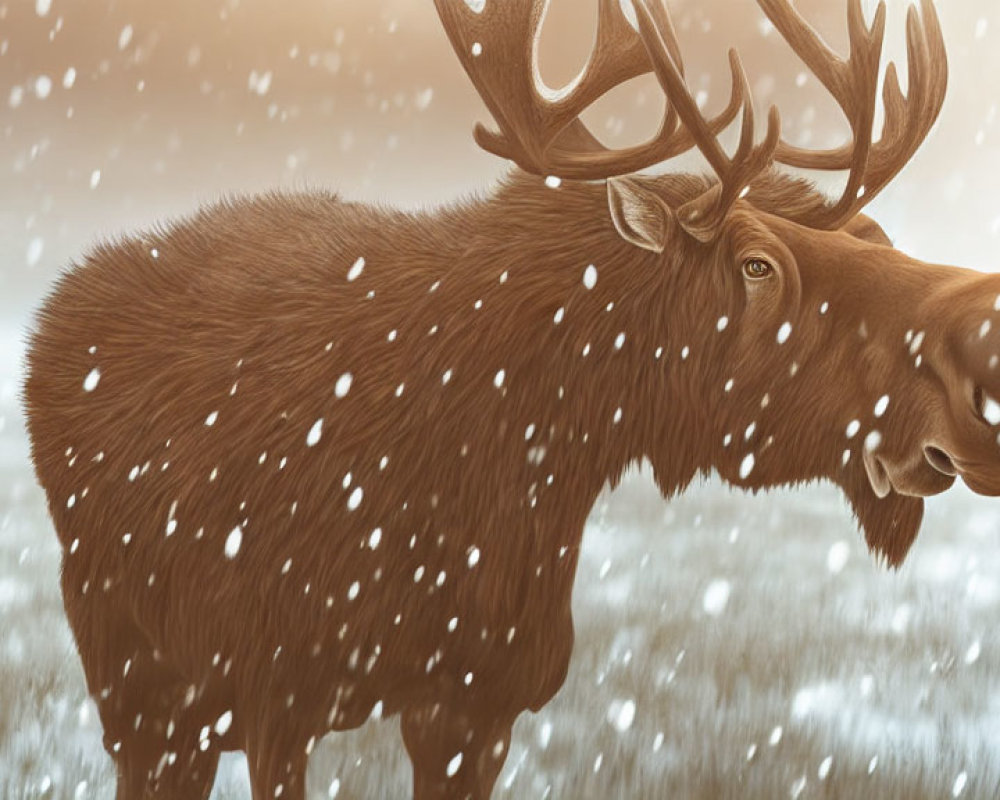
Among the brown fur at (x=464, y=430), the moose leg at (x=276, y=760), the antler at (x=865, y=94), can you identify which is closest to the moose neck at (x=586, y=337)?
the brown fur at (x=464, y=430)

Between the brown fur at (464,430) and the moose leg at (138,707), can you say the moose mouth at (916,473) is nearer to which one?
the brown fur at (464,430)

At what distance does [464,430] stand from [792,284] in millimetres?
394

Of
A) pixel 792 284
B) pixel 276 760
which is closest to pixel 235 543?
pixel 276 760

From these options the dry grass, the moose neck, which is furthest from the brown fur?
the dry grass

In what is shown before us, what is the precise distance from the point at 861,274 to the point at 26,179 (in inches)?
60.1

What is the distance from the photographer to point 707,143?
1.29m

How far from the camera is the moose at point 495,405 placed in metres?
1.29

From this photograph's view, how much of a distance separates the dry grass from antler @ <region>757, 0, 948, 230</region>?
0.85 meters

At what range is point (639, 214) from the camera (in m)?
1.26

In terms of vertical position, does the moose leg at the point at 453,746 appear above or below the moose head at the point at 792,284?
below

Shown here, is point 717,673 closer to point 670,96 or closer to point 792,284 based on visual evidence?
point 792,284

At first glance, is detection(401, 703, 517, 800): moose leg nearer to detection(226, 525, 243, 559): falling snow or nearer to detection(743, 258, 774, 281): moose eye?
detection(226, 525, 243, 559): falling snow

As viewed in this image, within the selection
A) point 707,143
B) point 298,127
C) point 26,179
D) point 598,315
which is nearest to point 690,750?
point 598,315

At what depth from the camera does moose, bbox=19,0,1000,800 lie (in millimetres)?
1293
